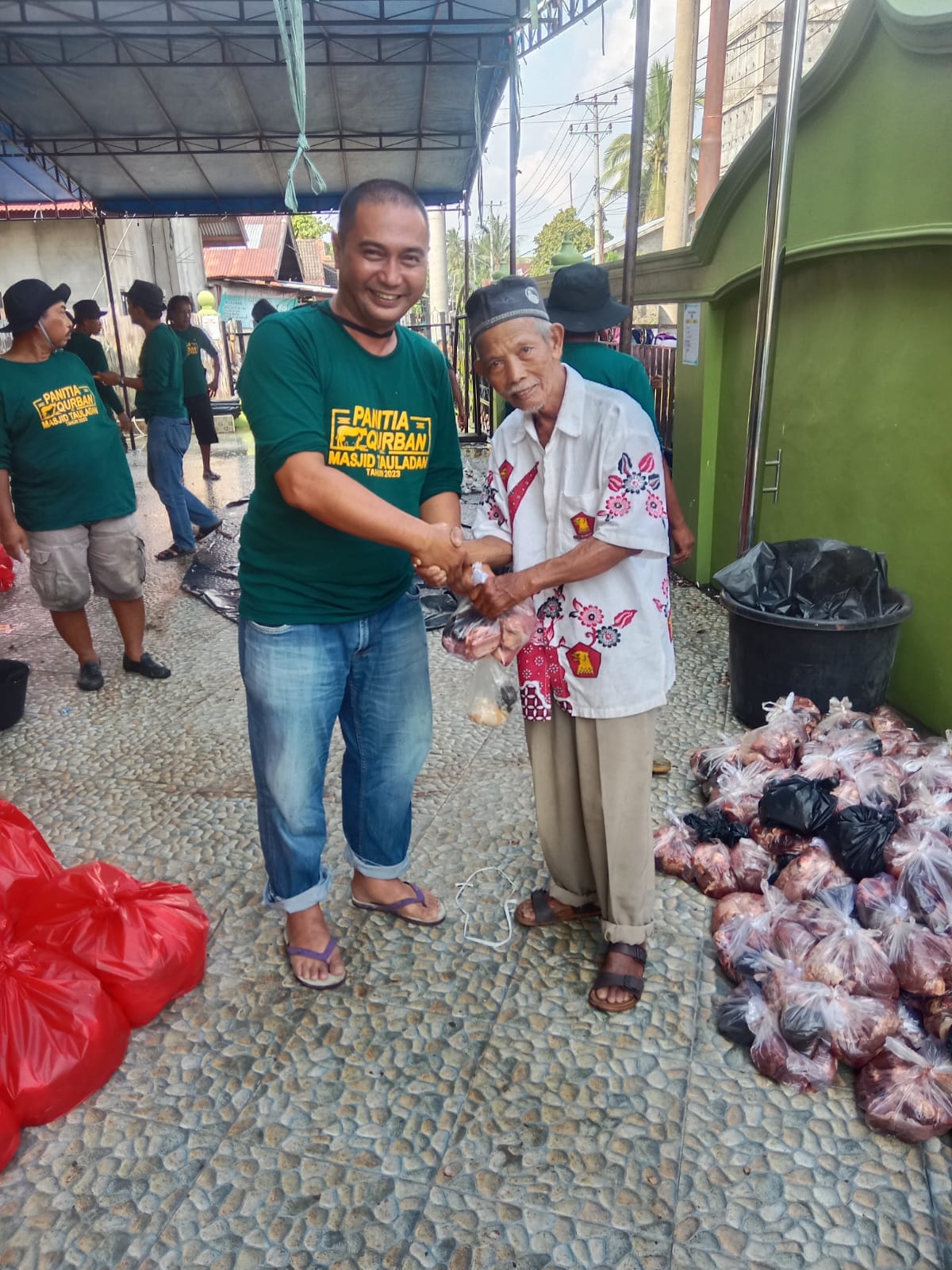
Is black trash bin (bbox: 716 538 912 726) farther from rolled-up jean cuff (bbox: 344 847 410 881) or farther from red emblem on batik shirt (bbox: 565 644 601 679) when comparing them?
rolled-up jean cuff (bbox: 344 847 410 881)

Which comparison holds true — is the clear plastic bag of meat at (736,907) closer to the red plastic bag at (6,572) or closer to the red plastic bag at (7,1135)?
the red plastic bag at (7,1135)

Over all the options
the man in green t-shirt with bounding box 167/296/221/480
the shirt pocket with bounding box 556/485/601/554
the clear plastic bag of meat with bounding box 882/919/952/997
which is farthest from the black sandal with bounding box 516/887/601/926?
the man in green t-shirt with bounding box 167/296/221/480

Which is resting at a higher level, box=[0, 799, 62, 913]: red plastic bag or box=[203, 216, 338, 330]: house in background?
box=[203, 216, 338, 330]: house in background

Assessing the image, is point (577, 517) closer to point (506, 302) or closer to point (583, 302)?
point (506, 302)

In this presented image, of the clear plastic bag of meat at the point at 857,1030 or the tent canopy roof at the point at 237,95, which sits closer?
the clear plastic bag of meat at the point at 857,1030

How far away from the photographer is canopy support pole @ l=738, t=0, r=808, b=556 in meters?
3.45

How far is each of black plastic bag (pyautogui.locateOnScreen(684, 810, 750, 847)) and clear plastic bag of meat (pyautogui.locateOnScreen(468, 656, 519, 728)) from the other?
1026 mm

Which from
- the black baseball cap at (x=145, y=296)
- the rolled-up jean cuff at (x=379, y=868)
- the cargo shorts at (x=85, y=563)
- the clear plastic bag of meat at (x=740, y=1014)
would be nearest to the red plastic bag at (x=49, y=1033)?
the rolled-up jean cuff at (x=379, y=868)

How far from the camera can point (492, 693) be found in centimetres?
228

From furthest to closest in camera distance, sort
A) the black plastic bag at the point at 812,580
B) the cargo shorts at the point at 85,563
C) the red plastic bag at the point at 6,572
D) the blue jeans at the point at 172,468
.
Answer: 1. the blue jeans at the point at 172,468
2. the red plastic bag at the point at 6,572
3. the cargo shorts at the point at 85,563
4. the black plastic bag at the point at 812,580

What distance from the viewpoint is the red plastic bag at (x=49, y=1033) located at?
75.2 inches

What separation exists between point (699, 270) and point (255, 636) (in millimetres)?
4543

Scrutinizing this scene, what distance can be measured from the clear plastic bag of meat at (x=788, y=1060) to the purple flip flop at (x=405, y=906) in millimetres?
983

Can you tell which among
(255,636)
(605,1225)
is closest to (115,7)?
(255,636)
